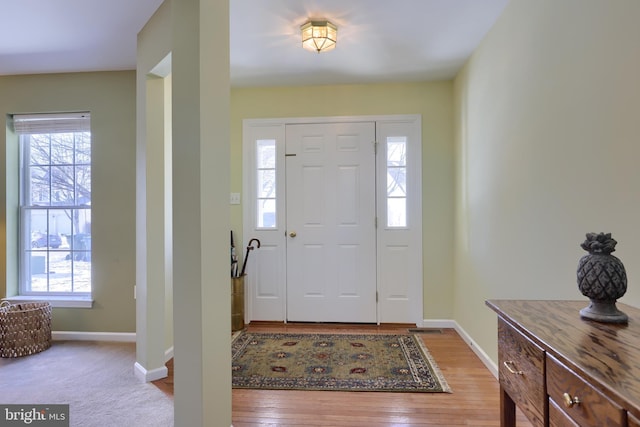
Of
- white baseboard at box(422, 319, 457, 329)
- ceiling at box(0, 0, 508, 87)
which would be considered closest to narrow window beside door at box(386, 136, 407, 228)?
ceiling at box(0, 0, 508, 87)

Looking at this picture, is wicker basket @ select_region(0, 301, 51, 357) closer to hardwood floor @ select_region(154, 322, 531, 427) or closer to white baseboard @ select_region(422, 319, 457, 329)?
hardwood floor @ select_region(154, 322, 531, 427)

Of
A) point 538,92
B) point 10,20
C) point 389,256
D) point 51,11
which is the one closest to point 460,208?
point 389,256

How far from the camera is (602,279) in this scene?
0.95m

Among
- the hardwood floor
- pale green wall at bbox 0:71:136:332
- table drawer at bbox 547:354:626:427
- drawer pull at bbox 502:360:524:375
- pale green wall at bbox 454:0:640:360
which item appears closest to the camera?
table drawer at bbox 547:354:626:427

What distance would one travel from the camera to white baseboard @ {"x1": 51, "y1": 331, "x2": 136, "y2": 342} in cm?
306

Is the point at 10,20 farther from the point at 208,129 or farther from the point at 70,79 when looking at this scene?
the point at 208,129

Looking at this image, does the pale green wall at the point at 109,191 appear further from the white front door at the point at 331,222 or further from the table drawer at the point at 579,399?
the table drawer at the point at 579,399

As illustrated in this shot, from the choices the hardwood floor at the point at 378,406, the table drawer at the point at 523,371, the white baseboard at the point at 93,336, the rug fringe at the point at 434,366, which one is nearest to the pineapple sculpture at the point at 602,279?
the table drawer at the point at 523,371

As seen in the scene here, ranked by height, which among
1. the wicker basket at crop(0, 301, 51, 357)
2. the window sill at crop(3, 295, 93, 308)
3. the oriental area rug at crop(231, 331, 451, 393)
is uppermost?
the window sill at crop(3, 295, 93, 308)

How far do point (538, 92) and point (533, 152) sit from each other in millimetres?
318

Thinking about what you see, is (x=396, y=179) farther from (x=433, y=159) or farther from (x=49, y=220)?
(x=49, y=220)

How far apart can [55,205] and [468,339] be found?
399cm

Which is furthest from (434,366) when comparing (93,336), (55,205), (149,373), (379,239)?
(55,205)

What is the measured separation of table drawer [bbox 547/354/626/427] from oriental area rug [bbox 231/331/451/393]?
58.0 inches
